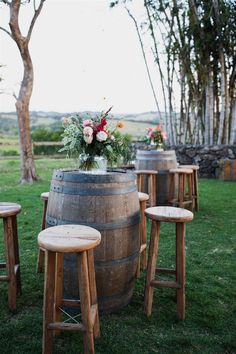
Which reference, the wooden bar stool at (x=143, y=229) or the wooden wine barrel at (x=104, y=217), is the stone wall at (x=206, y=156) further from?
the wooden wine barrel at (x=104, y=217)

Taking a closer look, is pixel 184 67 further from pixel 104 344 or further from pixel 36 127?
pixel 36 127

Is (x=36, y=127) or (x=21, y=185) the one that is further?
(x=36, y=127)

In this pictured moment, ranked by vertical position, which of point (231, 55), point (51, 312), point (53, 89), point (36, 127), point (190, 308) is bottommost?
point (190, 308)

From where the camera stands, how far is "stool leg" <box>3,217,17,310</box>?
7.15ft

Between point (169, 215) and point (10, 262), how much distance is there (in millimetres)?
1138

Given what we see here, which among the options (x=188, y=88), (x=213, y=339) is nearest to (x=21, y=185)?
(x=188, y=88)

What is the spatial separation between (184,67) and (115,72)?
183 cm

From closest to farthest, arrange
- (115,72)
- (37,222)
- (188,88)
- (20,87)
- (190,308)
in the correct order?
(190,308) → (37,222) → (20,87) → (115,72) → (188,88)

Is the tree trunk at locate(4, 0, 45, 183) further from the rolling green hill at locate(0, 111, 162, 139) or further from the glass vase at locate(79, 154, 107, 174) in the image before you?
the glass vase at locate(79, 154, 107, 174)

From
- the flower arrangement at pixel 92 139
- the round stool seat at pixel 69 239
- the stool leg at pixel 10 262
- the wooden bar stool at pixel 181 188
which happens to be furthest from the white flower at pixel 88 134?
the wooden bar stool at pixel 181 188

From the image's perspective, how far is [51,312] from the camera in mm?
1699

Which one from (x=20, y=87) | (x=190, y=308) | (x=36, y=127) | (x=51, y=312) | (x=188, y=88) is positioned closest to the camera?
(x=51, y=312)

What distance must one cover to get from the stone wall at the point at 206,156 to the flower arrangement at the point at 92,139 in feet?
21.4

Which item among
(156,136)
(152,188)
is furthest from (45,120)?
(152,188)
